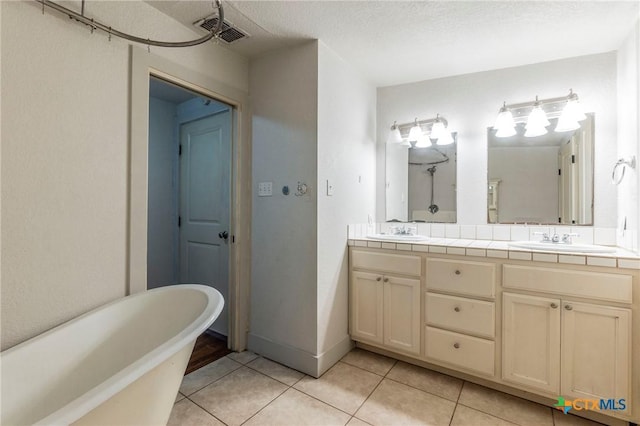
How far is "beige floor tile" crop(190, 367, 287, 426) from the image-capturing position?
161cm

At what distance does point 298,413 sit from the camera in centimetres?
161

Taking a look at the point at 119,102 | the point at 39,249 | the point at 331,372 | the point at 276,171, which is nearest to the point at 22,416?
the point at 39,249

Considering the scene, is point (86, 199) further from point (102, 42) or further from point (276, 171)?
point (276, 171)

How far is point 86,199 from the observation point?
1438 millimetres

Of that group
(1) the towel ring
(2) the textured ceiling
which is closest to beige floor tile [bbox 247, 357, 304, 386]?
(2) the textured ceiling

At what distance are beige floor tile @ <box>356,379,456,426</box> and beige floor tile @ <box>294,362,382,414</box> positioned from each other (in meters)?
0.06

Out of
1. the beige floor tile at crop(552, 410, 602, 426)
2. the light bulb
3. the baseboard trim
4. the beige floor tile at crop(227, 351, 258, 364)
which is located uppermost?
the light bulb

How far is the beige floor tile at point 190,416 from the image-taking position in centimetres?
153


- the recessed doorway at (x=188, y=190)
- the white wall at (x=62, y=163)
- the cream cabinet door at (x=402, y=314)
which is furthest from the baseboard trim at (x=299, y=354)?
the white wall at (x=62, y=163)

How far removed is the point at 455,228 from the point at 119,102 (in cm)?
255

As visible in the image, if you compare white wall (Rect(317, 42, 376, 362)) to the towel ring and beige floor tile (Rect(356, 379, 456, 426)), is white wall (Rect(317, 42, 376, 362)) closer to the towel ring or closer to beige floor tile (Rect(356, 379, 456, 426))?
beige floor tile (Rect(356, 379, 456, 426))

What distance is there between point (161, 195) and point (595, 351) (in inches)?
142

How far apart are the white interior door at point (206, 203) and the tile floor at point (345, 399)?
2.22 feet

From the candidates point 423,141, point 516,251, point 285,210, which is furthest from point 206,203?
point 516,251
